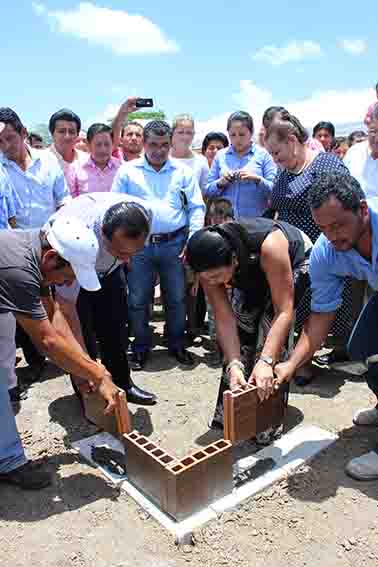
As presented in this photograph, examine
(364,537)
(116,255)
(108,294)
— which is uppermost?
(116,255)

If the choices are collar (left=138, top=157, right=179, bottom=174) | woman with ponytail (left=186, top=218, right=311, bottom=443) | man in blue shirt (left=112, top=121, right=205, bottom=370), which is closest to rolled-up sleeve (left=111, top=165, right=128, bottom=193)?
man in blue shirt (left=112, top=121, right=205, bottom=370)

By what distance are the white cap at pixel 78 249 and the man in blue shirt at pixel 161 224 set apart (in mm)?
1674

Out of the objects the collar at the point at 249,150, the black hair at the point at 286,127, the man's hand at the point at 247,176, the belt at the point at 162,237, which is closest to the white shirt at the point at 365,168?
the black hair at the point at 286,127

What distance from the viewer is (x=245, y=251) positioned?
8.79 feet

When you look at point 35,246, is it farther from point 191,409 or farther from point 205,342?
point 205,342

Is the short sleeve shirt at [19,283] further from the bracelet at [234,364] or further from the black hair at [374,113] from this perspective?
the black hair at [374,113]

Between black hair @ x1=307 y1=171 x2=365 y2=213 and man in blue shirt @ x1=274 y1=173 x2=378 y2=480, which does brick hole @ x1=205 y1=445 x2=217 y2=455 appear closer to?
man in blue shirt @ x1=274 y1=173 x2=378 y2=480

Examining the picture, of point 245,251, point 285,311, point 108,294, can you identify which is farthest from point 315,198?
point 108,294

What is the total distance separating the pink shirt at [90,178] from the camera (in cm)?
453

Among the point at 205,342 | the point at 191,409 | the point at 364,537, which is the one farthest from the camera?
the point at 205,342

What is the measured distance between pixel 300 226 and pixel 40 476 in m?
2.42

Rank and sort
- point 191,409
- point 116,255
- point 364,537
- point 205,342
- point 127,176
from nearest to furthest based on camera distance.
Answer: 1. point 364,537
2. point 116,255
3. point 191,409
4. point 127,176
5. point 205,342

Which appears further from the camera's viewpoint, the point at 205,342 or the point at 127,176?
the point at 205,342

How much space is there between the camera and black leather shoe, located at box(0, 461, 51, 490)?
107 inches
